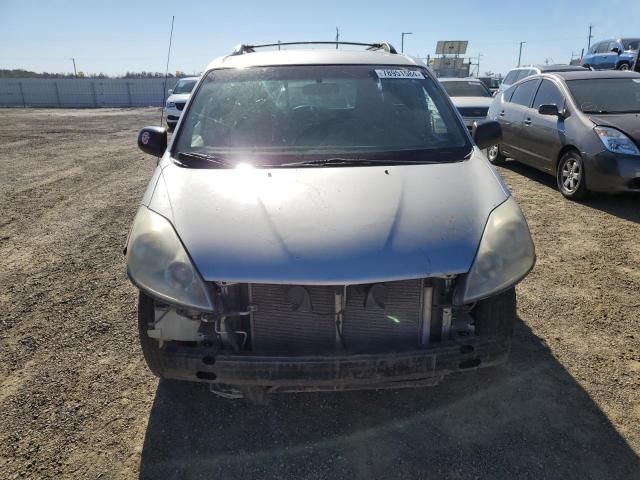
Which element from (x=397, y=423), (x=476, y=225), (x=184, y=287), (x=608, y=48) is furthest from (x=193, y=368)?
(x=608, y=48)

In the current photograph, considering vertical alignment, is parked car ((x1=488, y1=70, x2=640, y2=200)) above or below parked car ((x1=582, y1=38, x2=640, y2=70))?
below

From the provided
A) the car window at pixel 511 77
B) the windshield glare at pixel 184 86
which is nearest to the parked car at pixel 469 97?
the car window at pixel 511 77

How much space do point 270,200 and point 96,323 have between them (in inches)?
76.2

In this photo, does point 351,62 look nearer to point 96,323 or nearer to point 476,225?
point 476,225

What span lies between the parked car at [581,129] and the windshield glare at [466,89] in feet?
12.7

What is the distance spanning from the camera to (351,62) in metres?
3.39

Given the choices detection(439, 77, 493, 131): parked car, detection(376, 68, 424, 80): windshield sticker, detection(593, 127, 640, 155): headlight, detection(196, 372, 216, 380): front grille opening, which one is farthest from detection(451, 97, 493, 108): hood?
detection(196, 372, 216, 380): front grille opening

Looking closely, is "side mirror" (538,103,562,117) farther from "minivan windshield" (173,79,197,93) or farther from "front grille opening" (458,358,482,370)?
"minivan windshield" (173,79,197,93)

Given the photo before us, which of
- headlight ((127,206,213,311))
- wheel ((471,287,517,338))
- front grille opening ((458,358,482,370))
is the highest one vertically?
headlight ((127,206,213,311))

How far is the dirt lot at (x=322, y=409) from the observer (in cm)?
223

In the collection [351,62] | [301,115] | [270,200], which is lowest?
[270,200]

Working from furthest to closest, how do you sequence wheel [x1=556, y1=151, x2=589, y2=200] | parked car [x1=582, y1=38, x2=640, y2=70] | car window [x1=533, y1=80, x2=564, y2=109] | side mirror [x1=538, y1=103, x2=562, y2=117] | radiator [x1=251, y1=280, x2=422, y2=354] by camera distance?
parked car [x1=582, y1=38, x2=640, y2=70], car window [x1=533, y1=80, x2=564, y2=109], side mirror [x1=538, y1=103, x2=562, y2=117], wheel [x1=556, y1=151, x2=589, y2=200], radiator [x1=251, y1=280, x2=422, y2=354]

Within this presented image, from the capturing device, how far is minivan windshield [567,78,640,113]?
6.32 meters

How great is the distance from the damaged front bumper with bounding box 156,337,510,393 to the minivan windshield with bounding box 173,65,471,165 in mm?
1181
